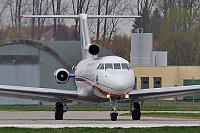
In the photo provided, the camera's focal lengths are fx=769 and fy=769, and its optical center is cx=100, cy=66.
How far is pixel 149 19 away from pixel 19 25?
816 inches

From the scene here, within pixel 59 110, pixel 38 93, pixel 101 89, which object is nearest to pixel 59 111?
pixel 59 110

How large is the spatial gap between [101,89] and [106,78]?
2.38ft

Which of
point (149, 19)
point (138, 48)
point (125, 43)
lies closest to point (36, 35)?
point (138, 48)

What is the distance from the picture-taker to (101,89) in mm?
34844

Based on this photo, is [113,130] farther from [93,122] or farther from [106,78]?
[106,78]

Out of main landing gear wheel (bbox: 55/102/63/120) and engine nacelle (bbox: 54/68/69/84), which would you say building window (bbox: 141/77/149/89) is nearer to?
engine nacelle (bbox: 54/68/69/84)

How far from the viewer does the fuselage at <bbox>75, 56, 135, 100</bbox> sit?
33844 mm

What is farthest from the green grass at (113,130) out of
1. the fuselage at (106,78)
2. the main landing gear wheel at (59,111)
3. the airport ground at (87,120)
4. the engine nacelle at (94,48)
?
the engine nacelle at (94,48)

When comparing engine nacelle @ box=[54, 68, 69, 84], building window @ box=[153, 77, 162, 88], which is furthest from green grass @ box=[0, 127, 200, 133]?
building window @ box=[153, 77, 162, 88]

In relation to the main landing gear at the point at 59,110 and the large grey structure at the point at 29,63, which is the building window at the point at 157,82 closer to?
the large grey structure at the point at 29,63

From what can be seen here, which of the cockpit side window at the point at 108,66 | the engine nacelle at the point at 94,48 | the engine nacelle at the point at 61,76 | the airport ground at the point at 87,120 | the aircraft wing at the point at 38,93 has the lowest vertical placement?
the airport ground at the point at 87,120

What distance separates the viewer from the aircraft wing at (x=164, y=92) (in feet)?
116

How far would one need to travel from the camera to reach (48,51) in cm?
5909

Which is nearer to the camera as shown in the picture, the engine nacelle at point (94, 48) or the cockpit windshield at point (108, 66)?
the cockpit windshield at point (108, 66)
